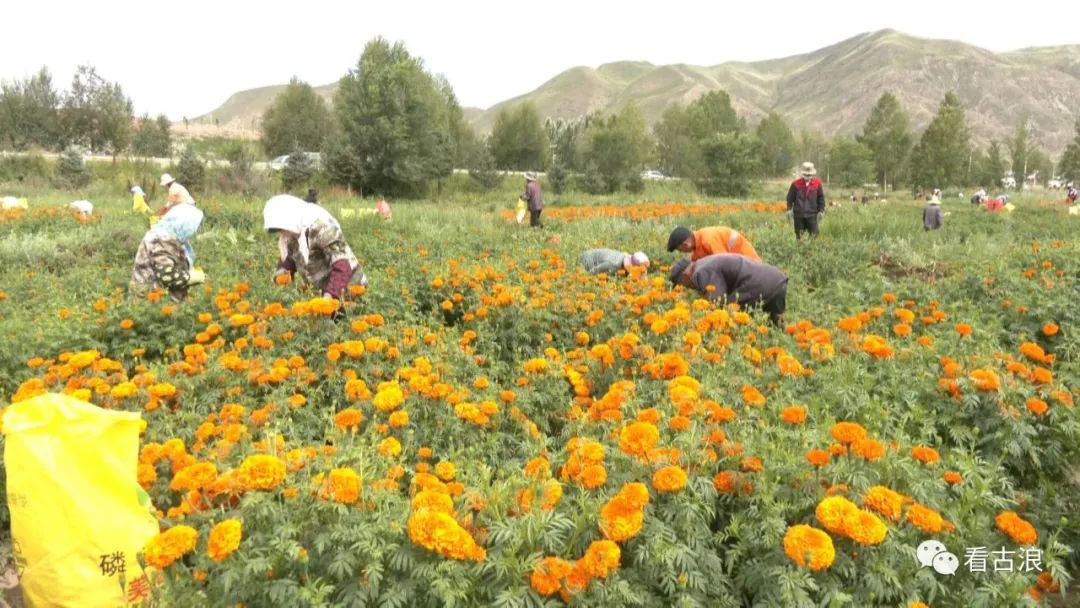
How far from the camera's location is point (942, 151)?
4009cm

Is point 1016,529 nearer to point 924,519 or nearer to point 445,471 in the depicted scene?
point 924,519

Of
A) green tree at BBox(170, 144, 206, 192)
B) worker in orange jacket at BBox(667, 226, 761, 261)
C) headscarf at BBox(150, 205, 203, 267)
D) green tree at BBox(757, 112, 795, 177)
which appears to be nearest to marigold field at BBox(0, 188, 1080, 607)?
headscarf at BBox(150, 205, 203, 267)

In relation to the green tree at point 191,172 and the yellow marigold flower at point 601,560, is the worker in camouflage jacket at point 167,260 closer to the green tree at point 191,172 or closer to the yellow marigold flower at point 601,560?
the yellow marigold flower at point 601,560

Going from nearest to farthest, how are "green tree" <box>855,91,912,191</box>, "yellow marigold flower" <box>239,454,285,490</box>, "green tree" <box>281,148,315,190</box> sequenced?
"yellow marigold flower" <box>239,454,285,490</box> < "green tree" <box>281,148,315,190</box> < "green tree" <box>855,91,912,191</box>

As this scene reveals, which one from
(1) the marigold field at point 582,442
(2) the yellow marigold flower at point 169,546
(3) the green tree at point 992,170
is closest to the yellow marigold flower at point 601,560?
(1) the marigold field at point 582,442

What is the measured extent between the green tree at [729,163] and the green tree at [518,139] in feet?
39.5

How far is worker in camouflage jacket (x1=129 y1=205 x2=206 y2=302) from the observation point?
18.2ft

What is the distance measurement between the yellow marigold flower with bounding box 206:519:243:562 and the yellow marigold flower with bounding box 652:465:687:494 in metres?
1.25

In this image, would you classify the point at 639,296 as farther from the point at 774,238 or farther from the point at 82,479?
the point at 774,238

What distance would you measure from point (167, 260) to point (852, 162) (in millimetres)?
51076

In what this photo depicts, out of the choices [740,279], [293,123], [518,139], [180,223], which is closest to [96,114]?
[293,123]

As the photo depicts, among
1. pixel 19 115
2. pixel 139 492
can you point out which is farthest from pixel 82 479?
pixel 19 115

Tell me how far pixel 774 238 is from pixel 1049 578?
8.55 m

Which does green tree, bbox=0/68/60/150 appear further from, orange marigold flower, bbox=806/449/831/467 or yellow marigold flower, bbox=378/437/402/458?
orange marigold flower, bbox=806/449/831/467
